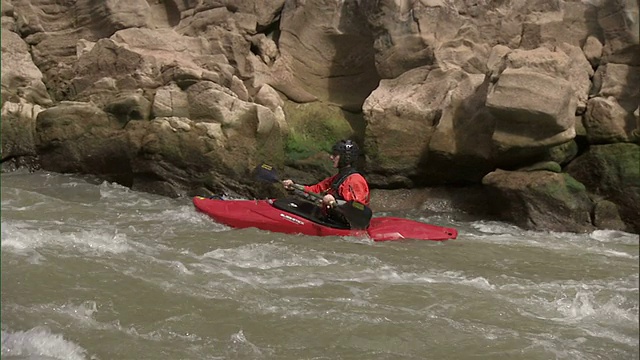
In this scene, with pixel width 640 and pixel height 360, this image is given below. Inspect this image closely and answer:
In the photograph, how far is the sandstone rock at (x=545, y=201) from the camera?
7613 mm

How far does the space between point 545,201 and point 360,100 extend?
149 inches

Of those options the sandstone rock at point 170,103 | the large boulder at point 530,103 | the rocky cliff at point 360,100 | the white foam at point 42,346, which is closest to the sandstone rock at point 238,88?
the rocky cliff at point 360,100

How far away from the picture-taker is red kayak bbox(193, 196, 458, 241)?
6340 mm

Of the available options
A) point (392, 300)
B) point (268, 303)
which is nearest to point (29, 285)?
point (268, 303)

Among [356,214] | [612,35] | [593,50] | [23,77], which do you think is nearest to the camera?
[356,214]

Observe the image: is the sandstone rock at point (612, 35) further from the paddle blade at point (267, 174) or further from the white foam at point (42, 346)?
the white foam at point (42, 346)

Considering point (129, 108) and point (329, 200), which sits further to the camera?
point (129, 108)

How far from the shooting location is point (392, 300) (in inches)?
163

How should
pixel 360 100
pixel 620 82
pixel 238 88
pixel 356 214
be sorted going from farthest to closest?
pixel 360 100 → pixel 238 88 → pixel 620 82 → pixel 356 214

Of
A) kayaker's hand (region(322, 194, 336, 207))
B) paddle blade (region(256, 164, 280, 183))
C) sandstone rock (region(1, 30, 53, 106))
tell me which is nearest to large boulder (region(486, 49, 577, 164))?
kayaker's hand (region(322, 194, 336, 207))

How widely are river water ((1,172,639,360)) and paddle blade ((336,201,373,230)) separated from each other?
221 millimetres

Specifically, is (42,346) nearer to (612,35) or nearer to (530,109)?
(530,109)

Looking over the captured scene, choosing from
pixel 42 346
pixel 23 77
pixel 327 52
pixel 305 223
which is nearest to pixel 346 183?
pixel 305 223

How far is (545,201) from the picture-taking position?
25.3 ft
